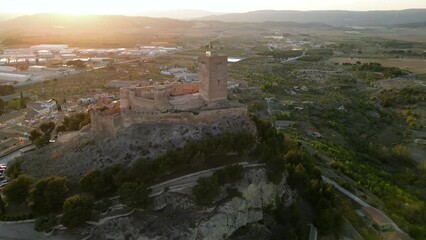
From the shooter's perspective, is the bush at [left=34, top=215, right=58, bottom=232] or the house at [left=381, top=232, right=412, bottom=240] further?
the house at [left=381, top=232, right=412, bottom=240]

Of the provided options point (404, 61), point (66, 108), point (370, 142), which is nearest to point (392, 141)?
point (370, 142)

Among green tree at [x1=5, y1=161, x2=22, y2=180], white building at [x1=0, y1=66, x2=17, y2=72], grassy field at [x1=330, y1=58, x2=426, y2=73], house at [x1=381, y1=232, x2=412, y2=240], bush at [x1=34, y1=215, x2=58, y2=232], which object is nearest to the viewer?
bush at [x1=34, y1=215, x2=58, y2=232]

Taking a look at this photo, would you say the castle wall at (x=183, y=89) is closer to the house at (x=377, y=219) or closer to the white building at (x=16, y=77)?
the house at (x=377, y=219)

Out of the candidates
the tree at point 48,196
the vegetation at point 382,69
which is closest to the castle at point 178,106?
the tree at point 48,196

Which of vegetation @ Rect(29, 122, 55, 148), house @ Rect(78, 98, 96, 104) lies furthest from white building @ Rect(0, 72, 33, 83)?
vegetation @ Rect(29, 122, 55, 148)

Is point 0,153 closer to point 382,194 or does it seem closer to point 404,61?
point 382,194

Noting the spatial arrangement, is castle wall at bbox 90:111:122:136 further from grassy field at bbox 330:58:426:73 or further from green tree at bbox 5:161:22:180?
grassy field at bbox 330:58:426:73

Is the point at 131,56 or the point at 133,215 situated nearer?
the point at 133,215
